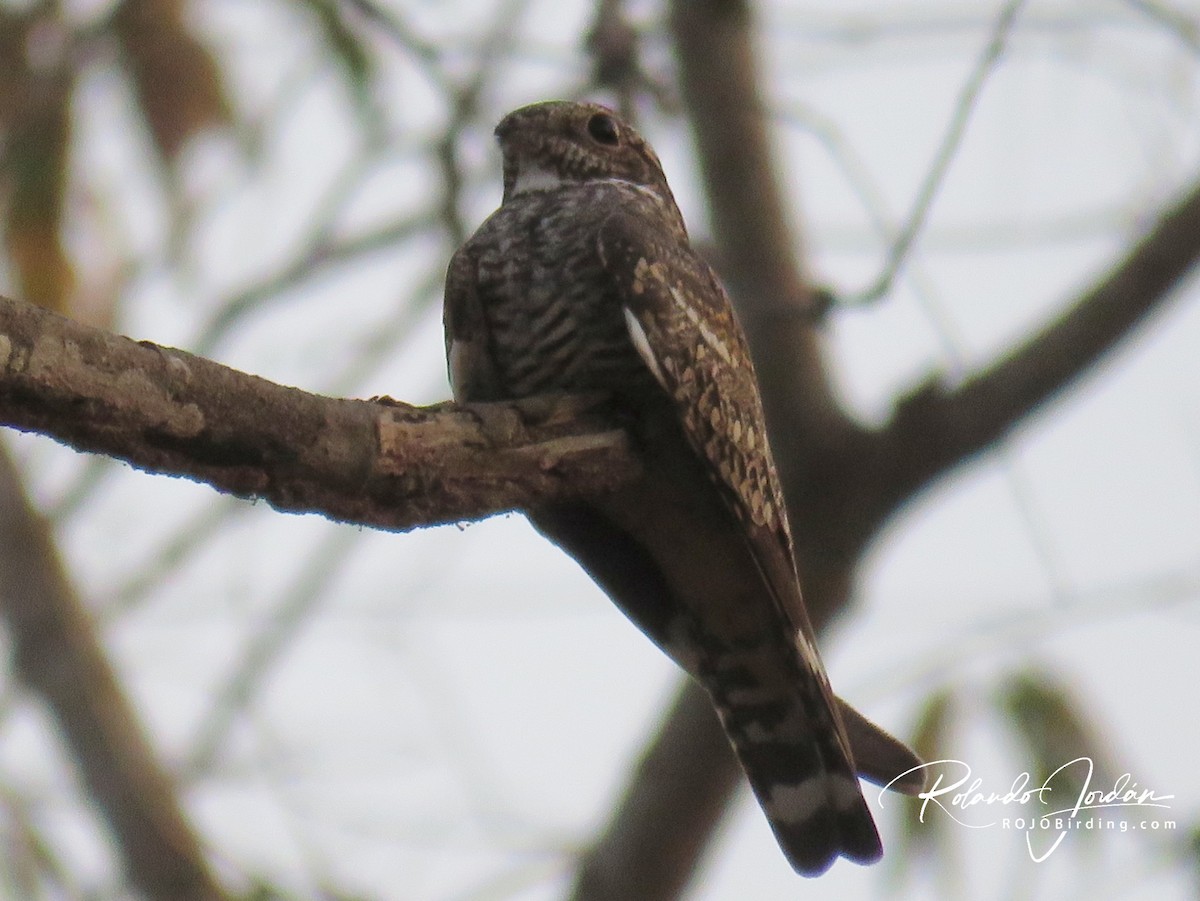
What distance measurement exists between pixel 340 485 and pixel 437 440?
8.5 inches

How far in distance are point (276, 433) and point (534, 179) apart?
1943 mm

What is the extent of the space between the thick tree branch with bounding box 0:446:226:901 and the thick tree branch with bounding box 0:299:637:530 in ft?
12.6

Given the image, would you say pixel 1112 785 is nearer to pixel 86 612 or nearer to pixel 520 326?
pixel 520 326

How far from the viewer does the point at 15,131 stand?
553 centimetres

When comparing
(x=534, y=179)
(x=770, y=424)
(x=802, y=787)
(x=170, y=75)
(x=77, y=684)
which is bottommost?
(x=802, y=787)

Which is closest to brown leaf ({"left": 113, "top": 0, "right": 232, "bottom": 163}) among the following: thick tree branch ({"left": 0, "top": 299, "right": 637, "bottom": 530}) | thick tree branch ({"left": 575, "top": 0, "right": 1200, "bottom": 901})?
thick tree branch ({"left": 575, "top": 0, "right": 1200, "bottom": 901})

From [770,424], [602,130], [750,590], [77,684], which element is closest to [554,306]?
[750,590]

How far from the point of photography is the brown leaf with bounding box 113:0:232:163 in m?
5.39

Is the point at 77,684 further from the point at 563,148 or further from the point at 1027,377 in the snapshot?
the point at 1027,377

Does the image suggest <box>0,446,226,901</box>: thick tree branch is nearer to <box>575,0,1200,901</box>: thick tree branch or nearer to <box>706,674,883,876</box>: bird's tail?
<box>575,0,1200,901</box>: thick tree branch

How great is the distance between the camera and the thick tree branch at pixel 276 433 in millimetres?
2225

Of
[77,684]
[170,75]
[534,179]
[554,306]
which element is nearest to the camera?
[554,306]

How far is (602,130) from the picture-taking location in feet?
14.1

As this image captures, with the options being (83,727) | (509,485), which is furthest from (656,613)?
(83,727)
